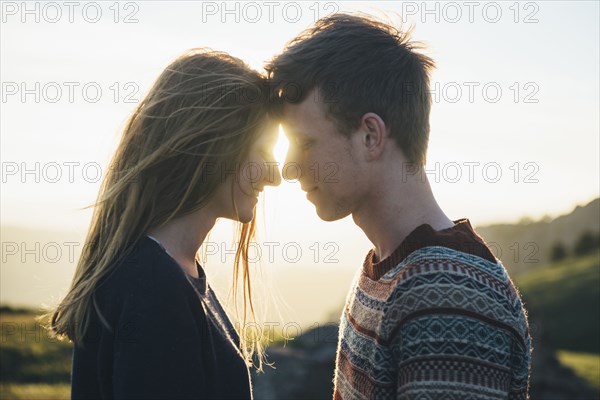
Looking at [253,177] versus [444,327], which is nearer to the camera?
[444,327]

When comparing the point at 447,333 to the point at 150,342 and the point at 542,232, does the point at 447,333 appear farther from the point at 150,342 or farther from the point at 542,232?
the point at 542,232

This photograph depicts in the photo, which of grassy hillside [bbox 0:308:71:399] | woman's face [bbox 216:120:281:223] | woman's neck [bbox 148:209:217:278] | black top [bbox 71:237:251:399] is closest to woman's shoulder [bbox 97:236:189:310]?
black top [bbox 71:237:251:399]

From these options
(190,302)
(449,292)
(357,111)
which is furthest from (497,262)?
(190,302)

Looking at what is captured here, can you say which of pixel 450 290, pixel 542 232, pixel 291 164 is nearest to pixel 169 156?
pixel 291 164

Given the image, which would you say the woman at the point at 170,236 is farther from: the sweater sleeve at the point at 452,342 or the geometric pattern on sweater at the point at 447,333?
the sweater sleeve at the point at 452,342

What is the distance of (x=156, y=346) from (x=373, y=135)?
1432mm

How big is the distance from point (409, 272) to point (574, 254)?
38.7 metres

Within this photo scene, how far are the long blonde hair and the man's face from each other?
25cm

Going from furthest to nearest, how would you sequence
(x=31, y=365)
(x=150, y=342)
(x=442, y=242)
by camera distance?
1. (x=31, y=365)
2. (x=442, y=242)
3. (x=150, y=342)

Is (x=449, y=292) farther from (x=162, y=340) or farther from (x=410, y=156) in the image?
(x=162, y=340)

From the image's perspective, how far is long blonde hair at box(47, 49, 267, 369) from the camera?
3.07 metres

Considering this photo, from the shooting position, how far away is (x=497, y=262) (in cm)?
295

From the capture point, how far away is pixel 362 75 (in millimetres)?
3338

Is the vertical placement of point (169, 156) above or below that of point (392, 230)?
above
